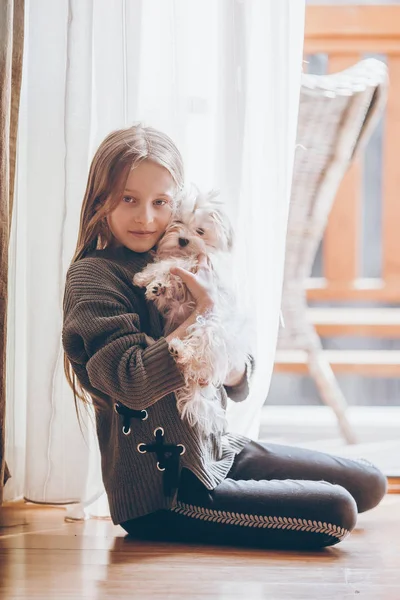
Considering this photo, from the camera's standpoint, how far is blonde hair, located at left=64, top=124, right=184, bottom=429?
1354mm

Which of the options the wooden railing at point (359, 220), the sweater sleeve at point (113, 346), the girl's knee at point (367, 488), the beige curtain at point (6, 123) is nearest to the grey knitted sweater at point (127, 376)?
the sweater sleeve at point (113, 346)

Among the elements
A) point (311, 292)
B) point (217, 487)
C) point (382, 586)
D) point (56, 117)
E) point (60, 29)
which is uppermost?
point (60, 29)

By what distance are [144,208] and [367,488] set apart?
729 mm

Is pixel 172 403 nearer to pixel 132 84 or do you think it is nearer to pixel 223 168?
pixel 223 168

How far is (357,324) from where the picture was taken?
277 cm

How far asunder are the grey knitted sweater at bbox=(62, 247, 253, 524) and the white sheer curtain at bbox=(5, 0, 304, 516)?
22 cm

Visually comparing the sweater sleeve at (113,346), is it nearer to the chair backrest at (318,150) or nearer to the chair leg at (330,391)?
the chair backrest at (318,150)

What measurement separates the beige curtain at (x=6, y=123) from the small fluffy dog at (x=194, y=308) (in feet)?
1.03

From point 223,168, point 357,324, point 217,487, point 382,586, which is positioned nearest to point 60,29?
point 223,168

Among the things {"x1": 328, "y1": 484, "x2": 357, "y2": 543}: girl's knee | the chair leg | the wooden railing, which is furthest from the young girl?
the wooden railing

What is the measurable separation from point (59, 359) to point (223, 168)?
536 millimetres

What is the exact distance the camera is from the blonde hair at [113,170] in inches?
53.3

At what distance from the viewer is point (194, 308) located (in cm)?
129

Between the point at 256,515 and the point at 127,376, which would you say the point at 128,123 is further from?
the point at 256,515
